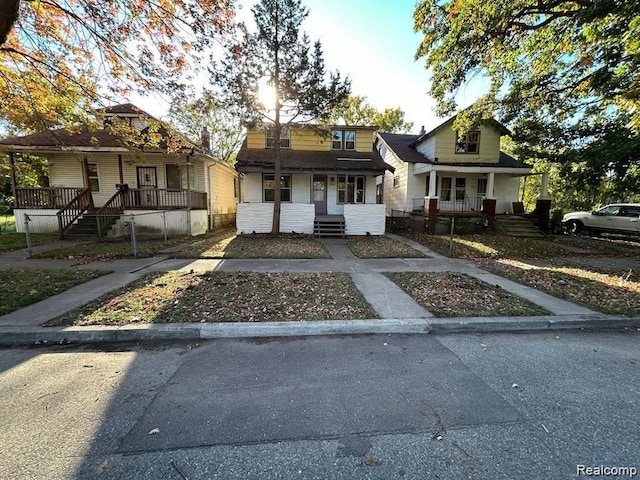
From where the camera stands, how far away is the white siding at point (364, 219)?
48.1ft

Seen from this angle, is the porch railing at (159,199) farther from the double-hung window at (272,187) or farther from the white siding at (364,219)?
the white siding at (364,219)

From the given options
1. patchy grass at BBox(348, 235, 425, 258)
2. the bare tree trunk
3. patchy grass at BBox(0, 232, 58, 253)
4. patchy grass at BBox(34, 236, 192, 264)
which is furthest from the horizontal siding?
the bare tree trunk

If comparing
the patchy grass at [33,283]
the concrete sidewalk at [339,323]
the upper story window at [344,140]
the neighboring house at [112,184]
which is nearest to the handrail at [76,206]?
the neighboring house at [112,184]

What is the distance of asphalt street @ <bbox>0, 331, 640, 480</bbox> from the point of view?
1.95 meters

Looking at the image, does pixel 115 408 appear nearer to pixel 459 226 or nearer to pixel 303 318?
pixel 303 318

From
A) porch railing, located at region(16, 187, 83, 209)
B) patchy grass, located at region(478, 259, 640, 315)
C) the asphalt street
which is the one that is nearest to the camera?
the asphalt street

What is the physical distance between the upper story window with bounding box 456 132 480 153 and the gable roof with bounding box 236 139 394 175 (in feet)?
17.1

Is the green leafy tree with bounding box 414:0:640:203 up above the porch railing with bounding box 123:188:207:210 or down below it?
above

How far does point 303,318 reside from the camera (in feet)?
14.3

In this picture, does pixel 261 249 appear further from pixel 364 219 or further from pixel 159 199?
pixel 159 199

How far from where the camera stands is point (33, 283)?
5.90 metres

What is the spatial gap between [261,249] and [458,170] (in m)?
11.9

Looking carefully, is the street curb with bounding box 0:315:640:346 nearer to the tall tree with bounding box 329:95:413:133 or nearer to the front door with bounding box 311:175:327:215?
the front door with bounding box 311:175:327:215

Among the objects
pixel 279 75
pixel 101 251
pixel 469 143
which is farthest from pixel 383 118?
pixel 101 251
